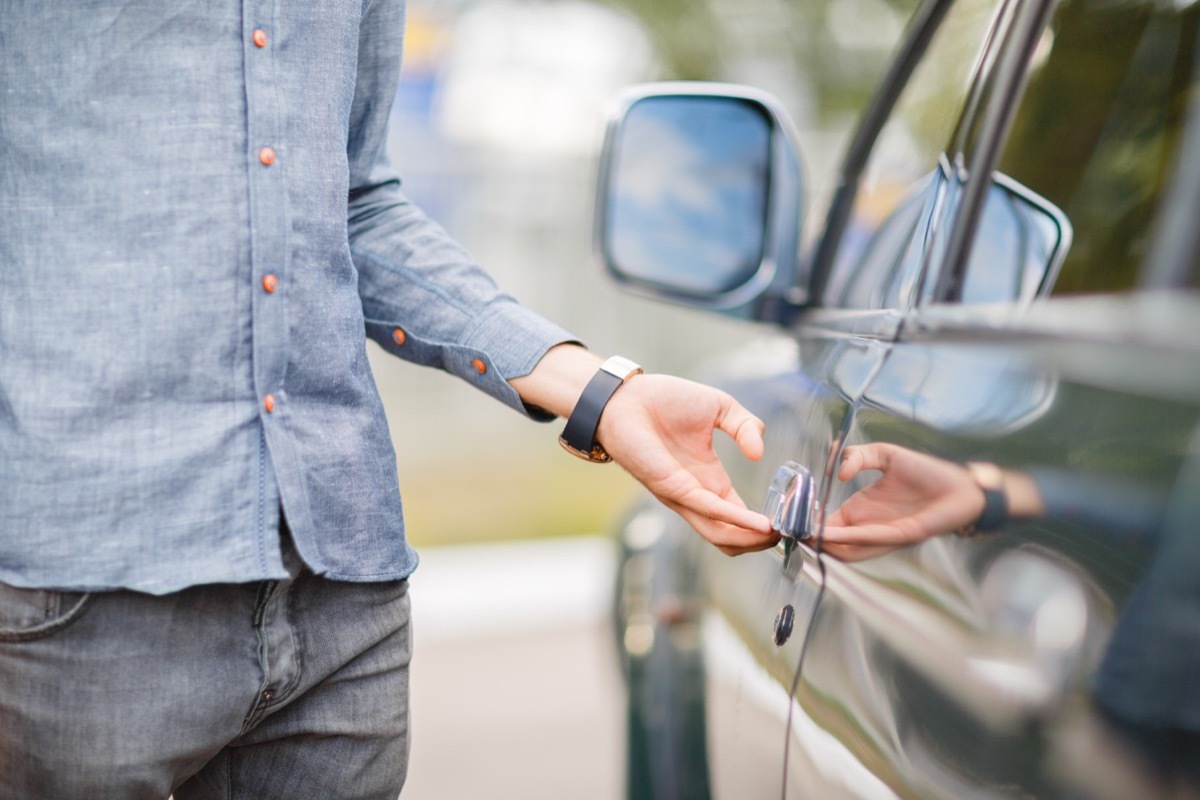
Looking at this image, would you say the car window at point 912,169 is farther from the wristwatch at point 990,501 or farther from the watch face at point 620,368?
the wristwatch at point 990,501

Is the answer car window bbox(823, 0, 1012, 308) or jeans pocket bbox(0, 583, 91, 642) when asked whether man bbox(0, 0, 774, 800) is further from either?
car window bbox(823, 0, 1012, 308)

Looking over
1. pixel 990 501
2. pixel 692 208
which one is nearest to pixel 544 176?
pixel 692 208

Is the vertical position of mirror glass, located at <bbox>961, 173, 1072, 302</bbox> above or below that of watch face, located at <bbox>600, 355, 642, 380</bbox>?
above

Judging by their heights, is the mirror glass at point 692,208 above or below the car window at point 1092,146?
below

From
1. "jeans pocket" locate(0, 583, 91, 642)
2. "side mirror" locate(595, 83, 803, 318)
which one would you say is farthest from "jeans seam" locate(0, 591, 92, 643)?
"side mirror" locate(595, 83, 803, 318)

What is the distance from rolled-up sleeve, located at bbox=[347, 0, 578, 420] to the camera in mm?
1387

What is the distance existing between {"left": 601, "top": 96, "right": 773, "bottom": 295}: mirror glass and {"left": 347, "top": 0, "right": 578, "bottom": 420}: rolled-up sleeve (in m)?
0.74

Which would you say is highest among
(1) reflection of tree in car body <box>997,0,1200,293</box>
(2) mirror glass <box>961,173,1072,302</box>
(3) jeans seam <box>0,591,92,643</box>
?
(1) reflection of tree in car body <box>997,0,1200,293</box>

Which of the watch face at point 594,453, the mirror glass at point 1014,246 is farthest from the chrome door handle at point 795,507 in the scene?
the mirror glass at point 1014,246

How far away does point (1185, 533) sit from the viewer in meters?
0.78

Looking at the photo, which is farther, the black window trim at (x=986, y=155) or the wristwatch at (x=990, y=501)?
the black window trim at (x=986, y=155)

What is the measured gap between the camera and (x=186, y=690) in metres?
1.14

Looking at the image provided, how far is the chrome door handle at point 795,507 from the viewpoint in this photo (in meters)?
1.34

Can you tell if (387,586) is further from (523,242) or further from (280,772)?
(523,242)
